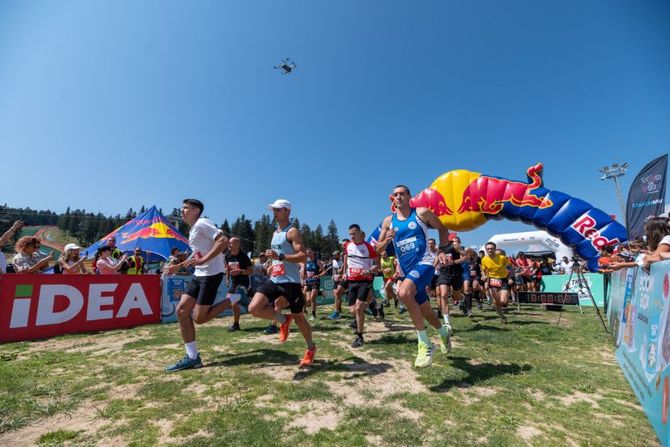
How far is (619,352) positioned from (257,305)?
553cm

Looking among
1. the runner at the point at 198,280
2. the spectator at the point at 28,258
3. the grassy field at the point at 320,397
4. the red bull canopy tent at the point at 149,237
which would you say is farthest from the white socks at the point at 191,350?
the red bull canopy tent at the point at 149,237

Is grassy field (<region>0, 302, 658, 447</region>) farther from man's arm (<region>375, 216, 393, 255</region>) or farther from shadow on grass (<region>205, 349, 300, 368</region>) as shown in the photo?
man's arm (<region>375, 216, 393, 255</region>)

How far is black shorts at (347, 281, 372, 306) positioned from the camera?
20.8 feet

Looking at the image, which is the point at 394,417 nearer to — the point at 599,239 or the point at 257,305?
the point at 257,305

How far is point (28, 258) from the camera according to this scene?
24.5 ft

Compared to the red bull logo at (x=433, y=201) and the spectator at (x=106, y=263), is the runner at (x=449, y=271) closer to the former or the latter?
the red bull logo at (x=433, y=201)

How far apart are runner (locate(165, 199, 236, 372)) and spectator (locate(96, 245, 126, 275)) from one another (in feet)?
21.1

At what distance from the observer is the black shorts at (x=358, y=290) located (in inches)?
249

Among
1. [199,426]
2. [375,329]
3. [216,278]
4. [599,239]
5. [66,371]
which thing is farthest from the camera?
[599,239]

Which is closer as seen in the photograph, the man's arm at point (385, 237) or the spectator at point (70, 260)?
the man's arm at point (385, 237)

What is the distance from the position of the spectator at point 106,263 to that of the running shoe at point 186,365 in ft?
21.5

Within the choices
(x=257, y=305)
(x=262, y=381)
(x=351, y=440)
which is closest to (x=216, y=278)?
(x=257, y=305)

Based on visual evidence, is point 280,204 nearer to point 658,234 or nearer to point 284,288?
point 284,288

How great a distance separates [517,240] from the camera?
2909 centimetres
